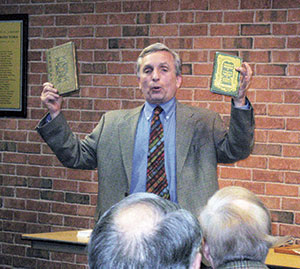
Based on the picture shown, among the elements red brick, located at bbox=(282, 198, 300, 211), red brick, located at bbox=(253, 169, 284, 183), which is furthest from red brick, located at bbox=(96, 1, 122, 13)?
red brick, located at bbox=(282, 198, 300, 211)

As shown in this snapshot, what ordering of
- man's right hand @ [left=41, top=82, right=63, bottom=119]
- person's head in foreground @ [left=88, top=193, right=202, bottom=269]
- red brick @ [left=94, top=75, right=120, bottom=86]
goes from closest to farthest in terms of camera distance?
person's head in foreground @ [left=88, top=193, right=202, bottom=269] → man's right hand @ [left=41, top=82, right=63, bottom=119] → red brick @ [left=94, top=75, right=120, bottom=86]

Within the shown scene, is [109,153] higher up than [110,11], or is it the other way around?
[110,11]

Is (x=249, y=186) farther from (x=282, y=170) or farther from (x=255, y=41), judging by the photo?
(x=255, y=41)

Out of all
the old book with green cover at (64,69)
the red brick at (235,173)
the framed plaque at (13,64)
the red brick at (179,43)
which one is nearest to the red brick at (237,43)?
the red brick at (179,43)

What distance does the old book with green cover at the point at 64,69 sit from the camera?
9.23 ft

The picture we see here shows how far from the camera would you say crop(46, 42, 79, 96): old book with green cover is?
2.81m

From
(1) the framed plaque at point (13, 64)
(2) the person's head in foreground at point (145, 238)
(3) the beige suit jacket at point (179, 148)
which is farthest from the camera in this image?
(1) the framed plaque at point (13, 64)

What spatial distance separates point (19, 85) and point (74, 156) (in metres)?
1.66

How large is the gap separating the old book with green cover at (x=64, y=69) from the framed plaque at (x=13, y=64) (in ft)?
4.88

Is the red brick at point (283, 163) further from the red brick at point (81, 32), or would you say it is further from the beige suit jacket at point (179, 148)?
the red brick at point (81, 32)

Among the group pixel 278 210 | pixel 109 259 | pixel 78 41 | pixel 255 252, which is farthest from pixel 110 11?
pixel 109 259

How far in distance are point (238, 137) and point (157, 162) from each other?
0.41 m

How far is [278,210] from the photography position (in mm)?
3660

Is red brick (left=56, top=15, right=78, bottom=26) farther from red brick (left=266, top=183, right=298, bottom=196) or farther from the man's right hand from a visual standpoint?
red brick (left=266, top=183, right=298, bottom=196)
